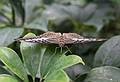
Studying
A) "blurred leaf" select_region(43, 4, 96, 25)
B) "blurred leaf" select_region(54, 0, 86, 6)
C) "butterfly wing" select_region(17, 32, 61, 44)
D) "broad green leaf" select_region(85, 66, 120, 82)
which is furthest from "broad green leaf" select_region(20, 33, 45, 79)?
"blurred leaf" select_region(54, 0, 86, 6)

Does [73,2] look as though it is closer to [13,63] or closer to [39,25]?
[39,25]

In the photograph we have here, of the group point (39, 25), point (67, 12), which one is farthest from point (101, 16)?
point (39, 25)

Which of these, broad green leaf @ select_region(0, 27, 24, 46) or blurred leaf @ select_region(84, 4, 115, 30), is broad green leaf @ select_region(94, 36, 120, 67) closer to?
broad green leaf @ select_region(0, 27, 24, 46)

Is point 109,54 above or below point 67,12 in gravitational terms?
above

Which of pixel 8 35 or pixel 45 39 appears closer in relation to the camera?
pixel 45 39

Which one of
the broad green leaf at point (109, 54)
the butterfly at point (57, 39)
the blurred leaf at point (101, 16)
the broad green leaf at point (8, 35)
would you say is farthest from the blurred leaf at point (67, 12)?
the butterfly at point (57, 39)

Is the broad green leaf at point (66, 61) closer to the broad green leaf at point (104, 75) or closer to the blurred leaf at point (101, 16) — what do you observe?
the broad green leaf at point (104, 75)
